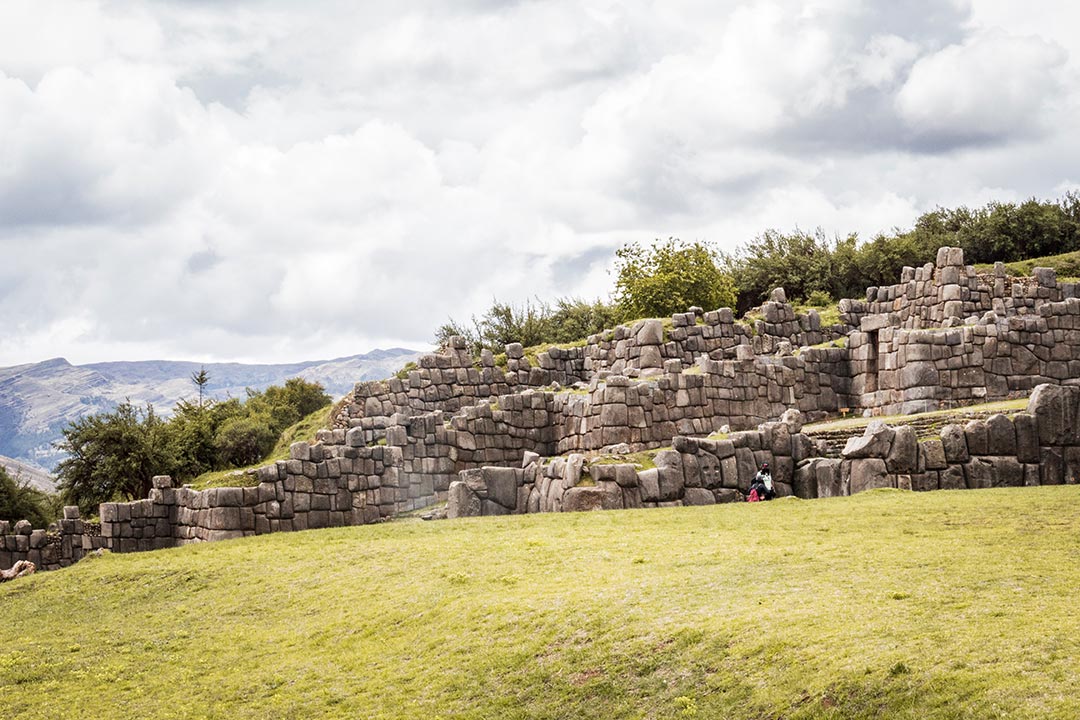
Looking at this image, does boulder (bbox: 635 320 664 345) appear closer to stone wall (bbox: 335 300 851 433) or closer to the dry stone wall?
stone wall (bbox: 335 300 851 433)

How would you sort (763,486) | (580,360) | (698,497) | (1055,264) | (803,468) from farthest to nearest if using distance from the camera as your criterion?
(1055,264) < (580,360) < (803,468) < (698,497) < (763,486)

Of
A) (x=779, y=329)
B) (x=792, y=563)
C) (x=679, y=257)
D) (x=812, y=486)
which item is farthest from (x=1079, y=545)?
(x=679, y=257)

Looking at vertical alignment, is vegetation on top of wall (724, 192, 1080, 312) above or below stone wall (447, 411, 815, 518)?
above

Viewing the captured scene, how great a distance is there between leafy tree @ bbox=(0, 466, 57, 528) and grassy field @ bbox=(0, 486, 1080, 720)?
25121 mm

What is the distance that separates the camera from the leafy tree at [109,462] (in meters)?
43.2

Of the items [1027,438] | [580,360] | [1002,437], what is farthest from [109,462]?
[1027,438]

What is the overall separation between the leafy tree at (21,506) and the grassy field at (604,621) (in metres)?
25.1

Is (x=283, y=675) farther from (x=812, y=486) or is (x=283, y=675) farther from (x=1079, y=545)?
(x=812, y=486)

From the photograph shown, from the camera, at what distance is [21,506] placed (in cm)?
4538

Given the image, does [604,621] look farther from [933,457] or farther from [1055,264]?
[1055,264]

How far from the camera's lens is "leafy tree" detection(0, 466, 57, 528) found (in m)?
44.8

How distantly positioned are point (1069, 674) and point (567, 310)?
48253 millimetres

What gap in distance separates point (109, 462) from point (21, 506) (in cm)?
509

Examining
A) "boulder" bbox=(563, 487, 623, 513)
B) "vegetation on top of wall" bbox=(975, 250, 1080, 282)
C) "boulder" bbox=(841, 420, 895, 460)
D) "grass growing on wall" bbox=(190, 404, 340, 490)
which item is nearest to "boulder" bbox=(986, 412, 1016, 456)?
"boulder" bbox=(841, 420, 895, 460)
